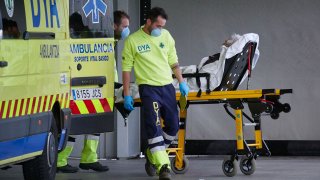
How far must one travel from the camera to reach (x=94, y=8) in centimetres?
1140

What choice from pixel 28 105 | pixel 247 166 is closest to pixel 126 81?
pixel 247 166

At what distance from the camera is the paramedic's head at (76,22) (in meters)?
11.0

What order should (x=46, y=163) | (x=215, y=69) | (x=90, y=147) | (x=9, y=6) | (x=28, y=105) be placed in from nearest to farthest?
1. (x=9, y=6)
2. (x=28, y=105)
3. (x=46, y=163)
4. (x=215, y=69)
5. (x=90, y=147)

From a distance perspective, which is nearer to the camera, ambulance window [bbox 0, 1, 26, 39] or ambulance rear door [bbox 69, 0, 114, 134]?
ambulance window [bbox 0, 1, 26, 39]

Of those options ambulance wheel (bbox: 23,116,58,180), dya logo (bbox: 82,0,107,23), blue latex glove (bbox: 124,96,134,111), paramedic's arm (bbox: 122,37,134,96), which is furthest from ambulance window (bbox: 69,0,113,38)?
ambulance wheel (bbox: 23,116,58,180)

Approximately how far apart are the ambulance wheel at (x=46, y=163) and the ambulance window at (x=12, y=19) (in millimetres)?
1220

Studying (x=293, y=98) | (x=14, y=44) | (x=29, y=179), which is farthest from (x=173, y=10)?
(x=14, y=44)

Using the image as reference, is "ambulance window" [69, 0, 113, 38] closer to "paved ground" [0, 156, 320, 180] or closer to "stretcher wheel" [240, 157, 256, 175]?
"paved ground" [0, 156, 320, 180]

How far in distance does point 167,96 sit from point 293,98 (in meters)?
3.72

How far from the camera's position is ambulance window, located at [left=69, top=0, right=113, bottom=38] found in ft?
36.3

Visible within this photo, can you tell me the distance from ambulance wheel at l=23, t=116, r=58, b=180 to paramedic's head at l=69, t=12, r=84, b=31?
1344mm

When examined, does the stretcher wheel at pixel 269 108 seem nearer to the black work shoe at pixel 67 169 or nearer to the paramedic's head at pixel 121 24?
the paramedic's head at pixel 121 24

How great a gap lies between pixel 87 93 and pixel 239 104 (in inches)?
72.2

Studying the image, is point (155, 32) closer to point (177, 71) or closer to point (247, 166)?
point (177, 71)
